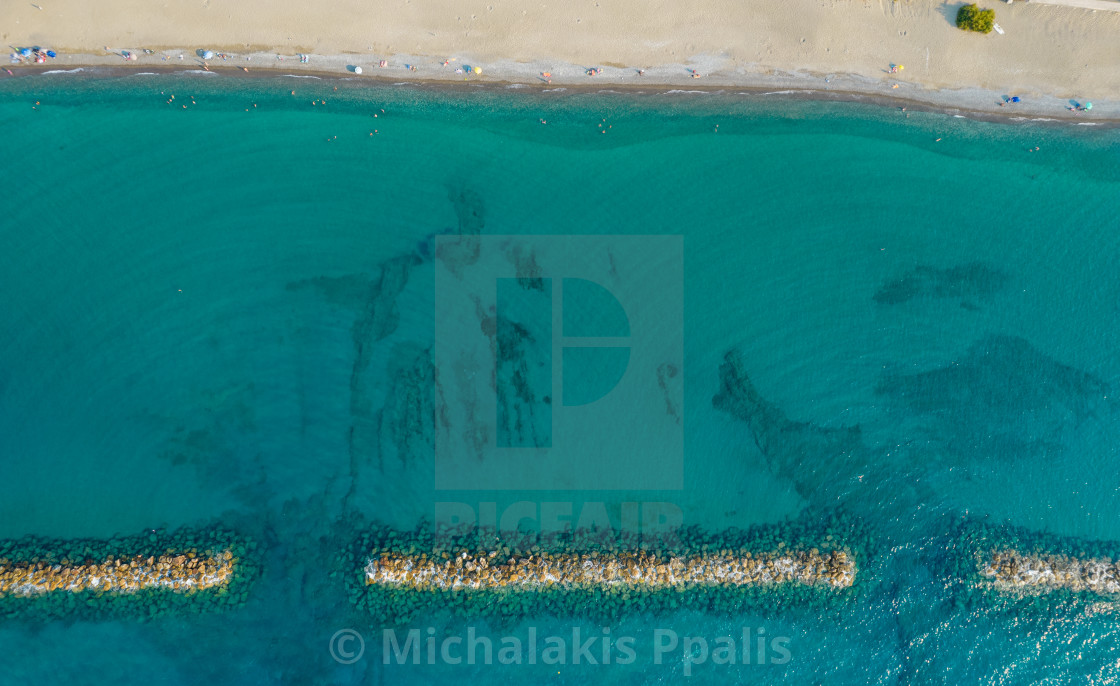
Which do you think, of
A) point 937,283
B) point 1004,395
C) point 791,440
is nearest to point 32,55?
point 791,440

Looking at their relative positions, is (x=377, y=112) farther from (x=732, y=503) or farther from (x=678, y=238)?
(x=732, y=503)

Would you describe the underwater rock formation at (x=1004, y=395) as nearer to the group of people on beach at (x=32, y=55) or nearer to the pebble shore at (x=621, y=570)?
the pebble shore at (x=621, y=570)

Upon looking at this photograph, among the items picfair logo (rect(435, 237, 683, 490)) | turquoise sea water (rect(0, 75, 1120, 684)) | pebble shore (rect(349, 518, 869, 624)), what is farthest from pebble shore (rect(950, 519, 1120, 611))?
picfair logo (rect(435, 237, 683, 490))

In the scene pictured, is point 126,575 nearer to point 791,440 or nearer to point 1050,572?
point 791,440

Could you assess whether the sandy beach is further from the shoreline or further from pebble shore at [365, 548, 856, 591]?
pebble shore at [365, 548, 856, 591]

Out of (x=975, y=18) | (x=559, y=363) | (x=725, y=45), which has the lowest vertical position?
(x=559, y=363)

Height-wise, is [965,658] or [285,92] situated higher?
[285,92]

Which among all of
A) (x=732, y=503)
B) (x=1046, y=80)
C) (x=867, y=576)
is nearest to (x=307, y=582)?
(x=732, y=503)
